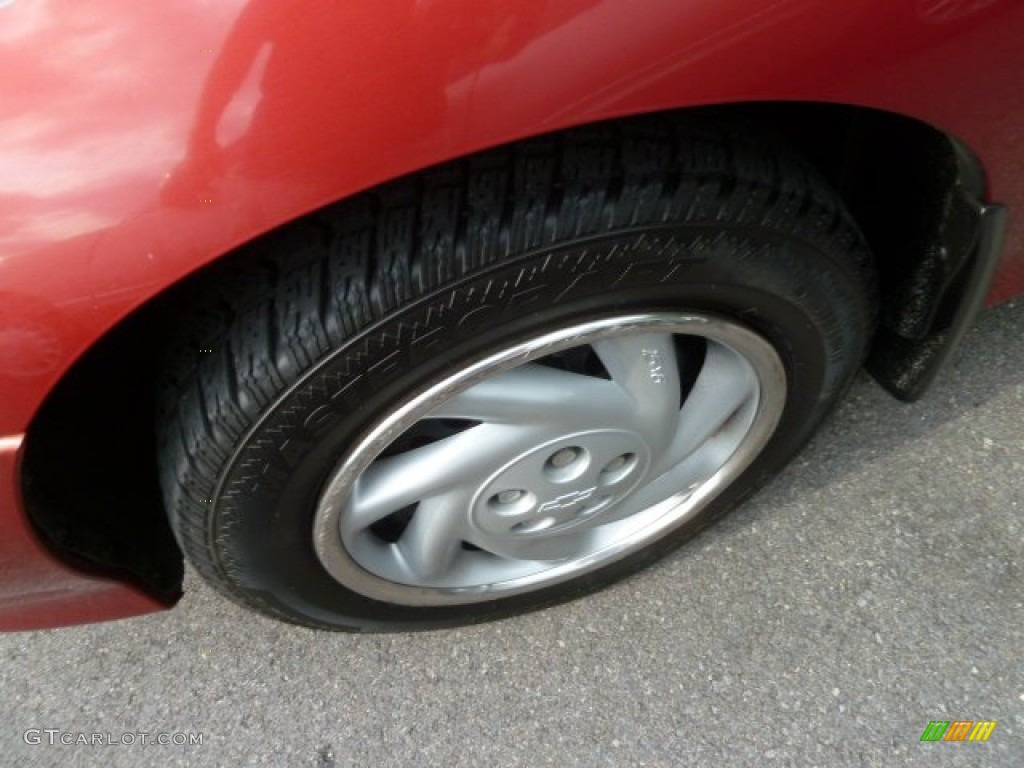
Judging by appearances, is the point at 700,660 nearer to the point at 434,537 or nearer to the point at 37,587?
the point at 434,537

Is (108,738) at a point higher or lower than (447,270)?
lower

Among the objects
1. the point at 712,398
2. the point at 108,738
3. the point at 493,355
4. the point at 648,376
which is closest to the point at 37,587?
the point at 108,738

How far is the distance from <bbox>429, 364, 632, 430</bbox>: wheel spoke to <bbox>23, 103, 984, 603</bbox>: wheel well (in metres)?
0.38

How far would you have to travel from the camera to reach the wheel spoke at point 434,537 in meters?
1.30

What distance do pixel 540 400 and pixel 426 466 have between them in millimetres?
194

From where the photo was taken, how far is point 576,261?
0.99 metres

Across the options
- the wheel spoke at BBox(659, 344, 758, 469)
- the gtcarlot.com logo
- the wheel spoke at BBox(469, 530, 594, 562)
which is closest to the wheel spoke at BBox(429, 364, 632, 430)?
the wheel spoke at BBox(659, 344, 758, 469)

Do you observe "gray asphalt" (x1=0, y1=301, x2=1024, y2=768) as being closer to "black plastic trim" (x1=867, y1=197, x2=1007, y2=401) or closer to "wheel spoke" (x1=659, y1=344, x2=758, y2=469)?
"black plastic trim" (x1=867, y1=197, x2=1007, y2=401)

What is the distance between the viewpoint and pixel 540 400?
1180mm

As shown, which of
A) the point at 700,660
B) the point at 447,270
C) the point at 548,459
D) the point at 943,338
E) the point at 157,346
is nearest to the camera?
the point at 447,270

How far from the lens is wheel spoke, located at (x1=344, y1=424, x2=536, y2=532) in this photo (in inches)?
47.5

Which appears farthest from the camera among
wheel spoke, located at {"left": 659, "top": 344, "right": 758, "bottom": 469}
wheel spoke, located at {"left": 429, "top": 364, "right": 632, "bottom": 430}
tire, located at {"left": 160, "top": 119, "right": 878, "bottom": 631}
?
wheel spoke, located at {"left": 659, "top": 344, "right": 758, "bottom": 469}

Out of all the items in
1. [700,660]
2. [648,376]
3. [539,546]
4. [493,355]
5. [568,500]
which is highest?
[493,355]

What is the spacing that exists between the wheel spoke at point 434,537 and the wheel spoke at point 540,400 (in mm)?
194
